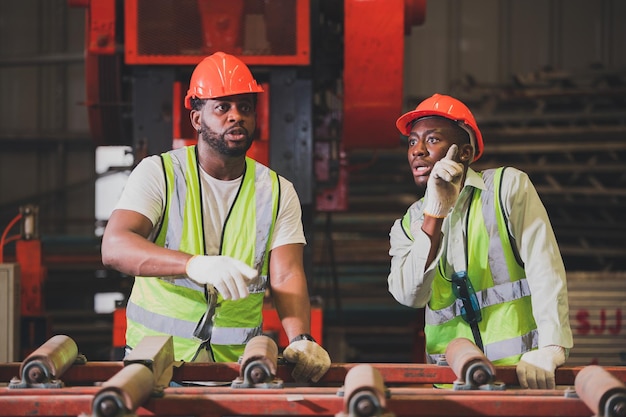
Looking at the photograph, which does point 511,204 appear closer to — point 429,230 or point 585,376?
point 429,230

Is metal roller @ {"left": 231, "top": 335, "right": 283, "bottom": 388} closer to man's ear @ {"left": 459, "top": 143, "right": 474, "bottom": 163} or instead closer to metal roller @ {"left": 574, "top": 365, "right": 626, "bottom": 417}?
metal roller @ {"left": 574, "top": 365, "right": 626, "bottom": 417}

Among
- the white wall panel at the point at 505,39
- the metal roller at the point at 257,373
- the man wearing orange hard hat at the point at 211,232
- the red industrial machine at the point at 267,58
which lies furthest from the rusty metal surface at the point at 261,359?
the white wall panel at the point at 505,39

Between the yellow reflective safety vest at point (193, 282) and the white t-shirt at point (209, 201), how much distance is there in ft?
0.08

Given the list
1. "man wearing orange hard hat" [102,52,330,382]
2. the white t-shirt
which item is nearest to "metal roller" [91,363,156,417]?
"man wearing orange hard hat" [102,52,330,382]

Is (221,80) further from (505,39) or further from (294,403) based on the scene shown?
(505,39)

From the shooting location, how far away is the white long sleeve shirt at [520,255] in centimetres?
329

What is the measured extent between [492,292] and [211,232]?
102 cm

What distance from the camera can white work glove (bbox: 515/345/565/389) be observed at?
9.90 feet

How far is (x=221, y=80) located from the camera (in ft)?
11.9

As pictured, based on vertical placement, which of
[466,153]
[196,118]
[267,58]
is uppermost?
[267,58]

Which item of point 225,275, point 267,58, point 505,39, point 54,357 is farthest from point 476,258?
point 505,39

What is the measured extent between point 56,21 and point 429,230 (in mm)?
8516

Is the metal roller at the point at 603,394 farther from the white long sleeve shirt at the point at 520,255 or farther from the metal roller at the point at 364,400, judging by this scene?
the white long sleeve shirt at the point at 520,255

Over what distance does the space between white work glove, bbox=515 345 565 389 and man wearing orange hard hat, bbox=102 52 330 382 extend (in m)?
0.72
